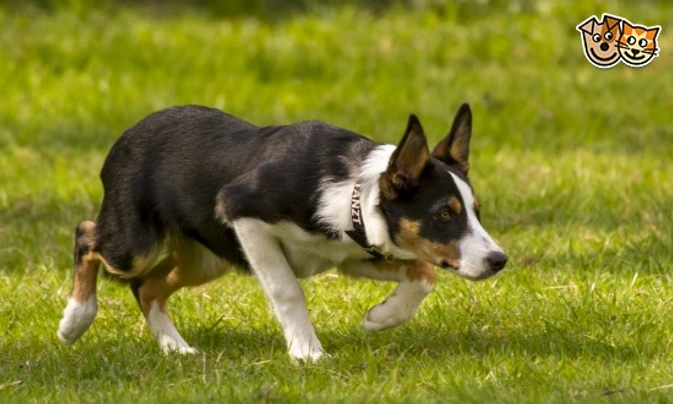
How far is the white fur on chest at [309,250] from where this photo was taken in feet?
17.9

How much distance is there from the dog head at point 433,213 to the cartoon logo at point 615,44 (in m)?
3.69

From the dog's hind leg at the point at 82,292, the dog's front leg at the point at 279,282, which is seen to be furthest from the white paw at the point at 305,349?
the dog's hind leg at the point at 82,292

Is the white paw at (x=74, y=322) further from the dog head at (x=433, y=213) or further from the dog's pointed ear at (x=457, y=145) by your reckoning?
the dog's pointed ear at (x=457, y=145)

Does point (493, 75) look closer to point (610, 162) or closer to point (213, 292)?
point (610, 162)

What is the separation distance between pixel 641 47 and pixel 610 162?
4.27ft

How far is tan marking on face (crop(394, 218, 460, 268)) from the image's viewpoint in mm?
5160

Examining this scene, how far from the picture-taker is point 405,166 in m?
5.16

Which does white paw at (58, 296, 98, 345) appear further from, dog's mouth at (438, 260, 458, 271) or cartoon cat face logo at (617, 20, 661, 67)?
cartoon cat face logo at (617, 20, 661, 67)

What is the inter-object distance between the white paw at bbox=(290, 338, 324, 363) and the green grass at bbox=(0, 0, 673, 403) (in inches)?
3.3

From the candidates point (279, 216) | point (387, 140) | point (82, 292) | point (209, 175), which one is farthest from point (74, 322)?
point (387, 140)

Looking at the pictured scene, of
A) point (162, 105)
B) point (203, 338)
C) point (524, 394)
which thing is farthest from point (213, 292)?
point (162, 105)

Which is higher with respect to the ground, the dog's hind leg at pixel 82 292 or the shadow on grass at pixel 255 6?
the dog's hind leg at pixel 82 292

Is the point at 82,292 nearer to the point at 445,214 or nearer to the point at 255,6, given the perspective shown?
the point at 445,214

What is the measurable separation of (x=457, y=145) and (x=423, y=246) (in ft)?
1.52
